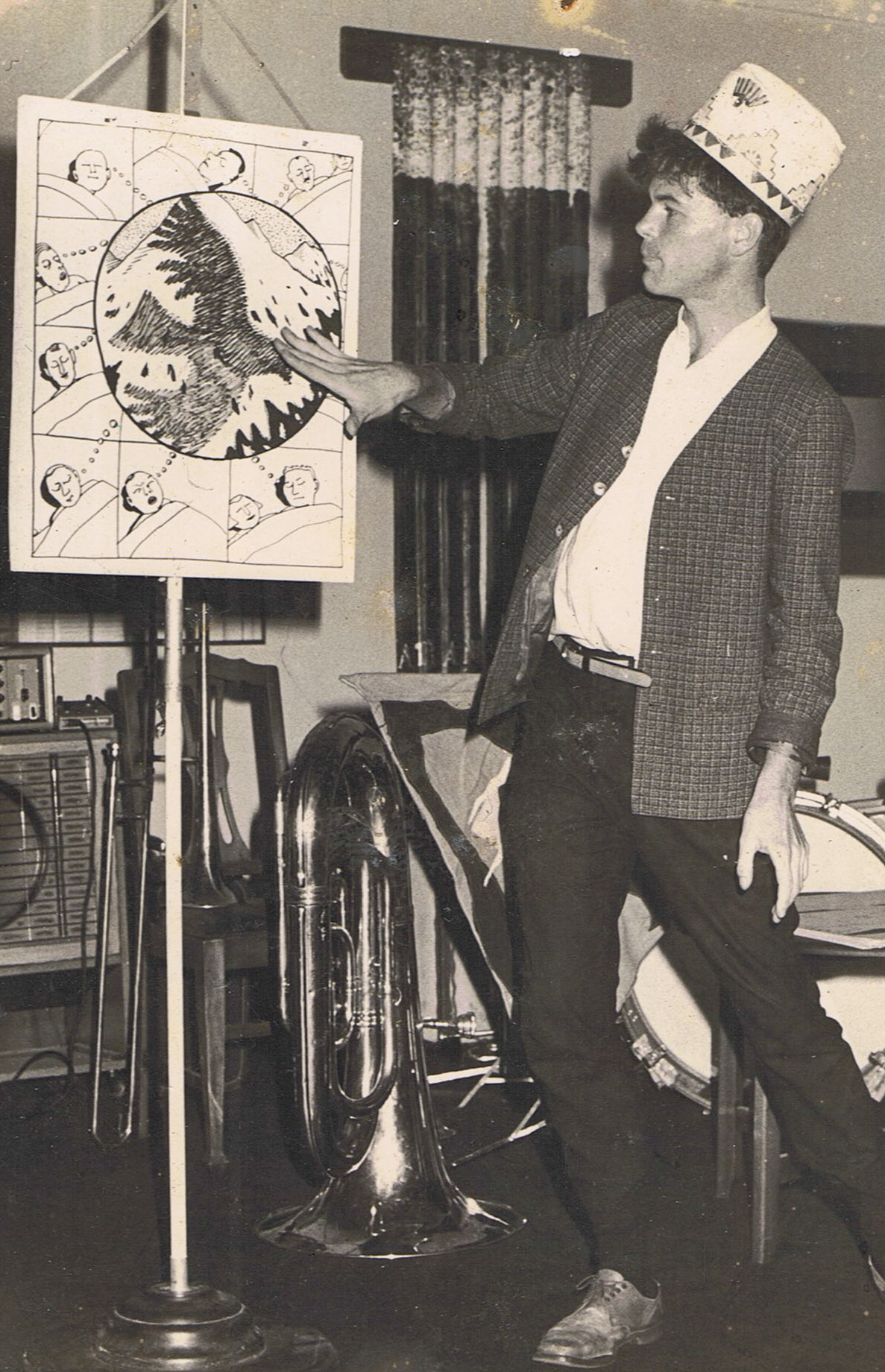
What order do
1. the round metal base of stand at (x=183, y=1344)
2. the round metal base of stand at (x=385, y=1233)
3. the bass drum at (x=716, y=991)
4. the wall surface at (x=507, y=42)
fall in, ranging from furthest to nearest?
the wall surface at (x=507, y=42) < the bass drum at (x=716, y=991) < the round metal base of stand at (x=385, y=1233) < the round metal base of stand at (x=183, y=1344)

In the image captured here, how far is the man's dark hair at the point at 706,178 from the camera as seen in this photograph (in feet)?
6.91

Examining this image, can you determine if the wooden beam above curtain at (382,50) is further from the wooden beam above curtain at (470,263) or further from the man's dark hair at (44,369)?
the man's dark hair at (44,369)

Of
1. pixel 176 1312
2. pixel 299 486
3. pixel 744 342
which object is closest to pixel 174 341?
pixel 299 486

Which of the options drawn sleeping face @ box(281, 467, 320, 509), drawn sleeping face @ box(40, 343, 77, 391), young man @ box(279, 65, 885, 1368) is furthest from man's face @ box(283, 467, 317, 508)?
drawn sleeping face @ box(40, 343, 77, 391)

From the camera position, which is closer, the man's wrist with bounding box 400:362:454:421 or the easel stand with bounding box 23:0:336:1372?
the easel stand with bounding box 23:0:336:1372

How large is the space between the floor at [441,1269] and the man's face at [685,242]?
152cm

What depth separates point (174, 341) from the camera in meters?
2.11

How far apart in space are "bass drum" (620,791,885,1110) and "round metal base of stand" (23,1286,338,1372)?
1.14 metres

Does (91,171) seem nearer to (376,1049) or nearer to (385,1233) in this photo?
(376,1049)

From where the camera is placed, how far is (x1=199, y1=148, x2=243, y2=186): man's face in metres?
2.11

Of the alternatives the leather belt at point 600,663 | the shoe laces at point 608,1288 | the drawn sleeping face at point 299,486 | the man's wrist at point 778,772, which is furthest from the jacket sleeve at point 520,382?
the shoe laces at point 608,1288

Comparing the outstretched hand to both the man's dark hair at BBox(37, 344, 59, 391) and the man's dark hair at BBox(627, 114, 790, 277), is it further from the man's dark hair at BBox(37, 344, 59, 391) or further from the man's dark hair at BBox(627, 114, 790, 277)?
the man's dark hair at BBox(627, 114, 790, 277)

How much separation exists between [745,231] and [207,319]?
78 centimetres

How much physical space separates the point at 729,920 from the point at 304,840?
0.64 meters
